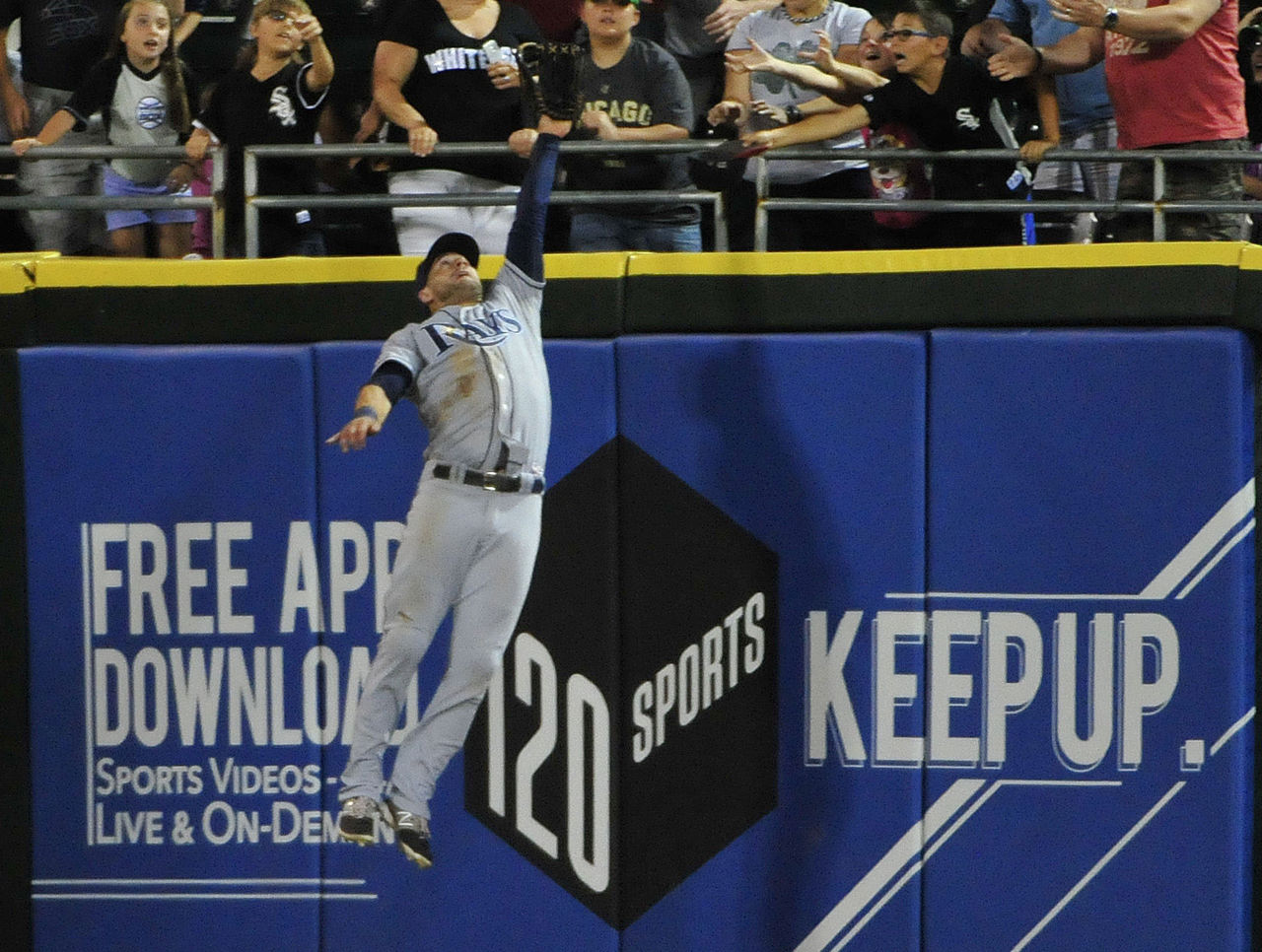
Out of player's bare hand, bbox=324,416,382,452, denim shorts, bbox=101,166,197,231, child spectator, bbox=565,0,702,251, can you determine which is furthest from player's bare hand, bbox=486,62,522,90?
player's bare hand, bbox=324,416,382,452

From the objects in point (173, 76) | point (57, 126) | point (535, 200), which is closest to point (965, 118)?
point (535, 200)

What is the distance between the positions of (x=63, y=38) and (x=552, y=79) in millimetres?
2622

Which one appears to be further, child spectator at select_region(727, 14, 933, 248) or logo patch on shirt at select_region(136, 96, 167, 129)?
logo patch on shirt at select_region(136, 96, 167, 129)

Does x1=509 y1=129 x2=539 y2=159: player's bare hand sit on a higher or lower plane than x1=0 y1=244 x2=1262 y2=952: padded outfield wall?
higher

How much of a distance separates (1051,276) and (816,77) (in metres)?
1.07

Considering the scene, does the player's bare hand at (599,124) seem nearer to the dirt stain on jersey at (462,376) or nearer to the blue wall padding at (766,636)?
the blue wall padding at (766,636)

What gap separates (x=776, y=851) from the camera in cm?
595

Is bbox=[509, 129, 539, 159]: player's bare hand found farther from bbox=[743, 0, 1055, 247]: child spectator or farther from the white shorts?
bbox=[743, 0, 1055, 247]: child spectator

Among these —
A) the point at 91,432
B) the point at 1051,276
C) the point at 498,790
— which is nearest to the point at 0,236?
the point at 91,432

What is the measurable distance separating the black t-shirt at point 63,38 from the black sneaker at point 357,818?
127 inches

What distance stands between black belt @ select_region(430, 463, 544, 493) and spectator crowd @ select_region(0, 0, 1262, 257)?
91cm

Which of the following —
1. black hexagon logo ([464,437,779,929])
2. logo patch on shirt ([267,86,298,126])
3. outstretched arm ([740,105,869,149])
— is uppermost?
logo patch on shirt ([267,86,298,126])

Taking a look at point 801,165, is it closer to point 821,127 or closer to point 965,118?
point 821,127

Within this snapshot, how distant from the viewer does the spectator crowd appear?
5.87 m
